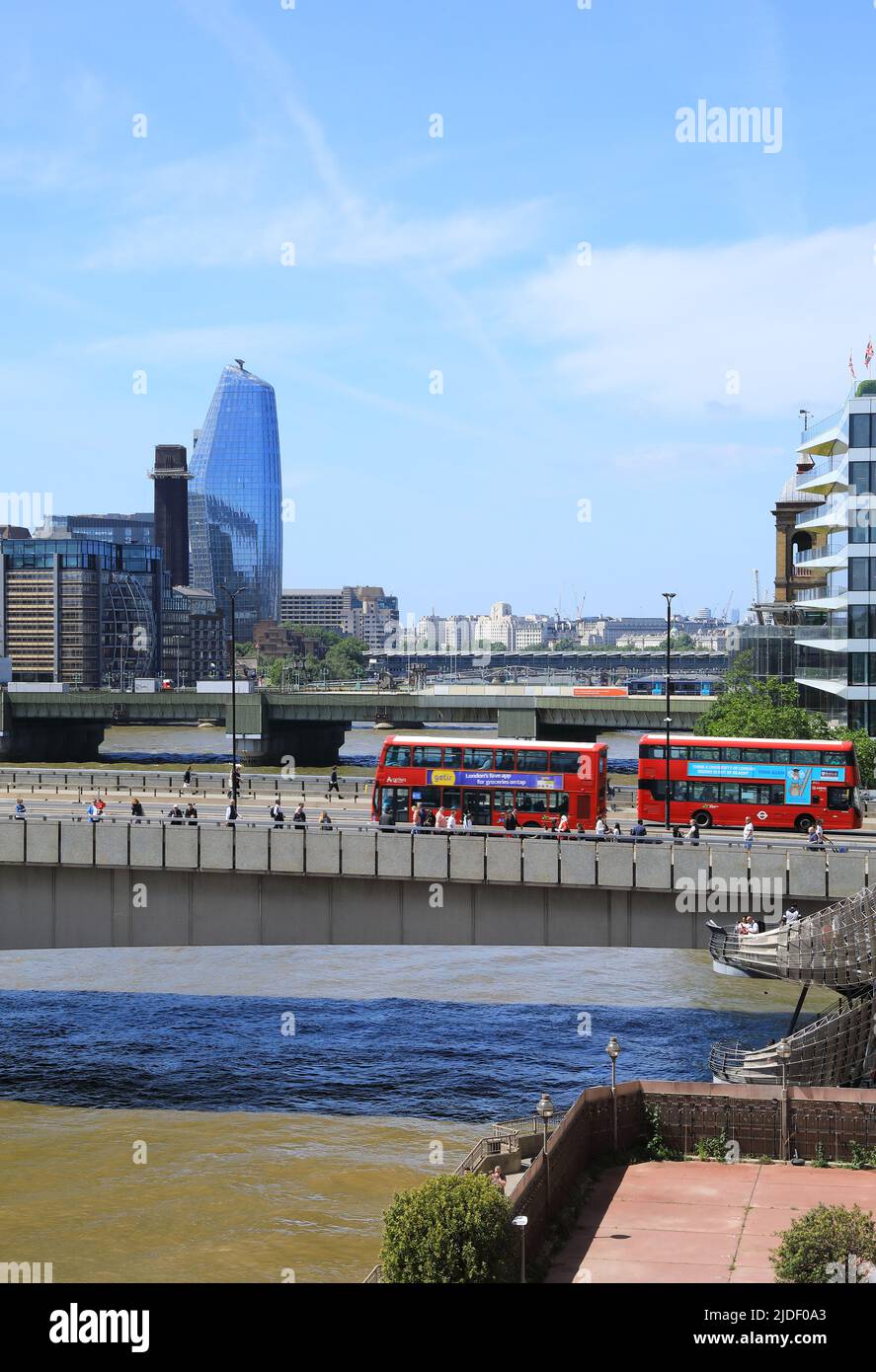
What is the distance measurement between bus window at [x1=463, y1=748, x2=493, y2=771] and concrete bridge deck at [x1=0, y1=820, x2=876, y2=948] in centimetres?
1447

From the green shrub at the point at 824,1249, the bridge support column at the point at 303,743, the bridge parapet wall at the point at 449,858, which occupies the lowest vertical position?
the green shrub at the point at 824,1249

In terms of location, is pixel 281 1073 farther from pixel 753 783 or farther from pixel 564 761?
pixel 753 783

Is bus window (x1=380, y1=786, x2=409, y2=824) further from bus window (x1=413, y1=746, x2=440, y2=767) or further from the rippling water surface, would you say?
the rippling water surface

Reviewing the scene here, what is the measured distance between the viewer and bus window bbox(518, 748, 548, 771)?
5178cm

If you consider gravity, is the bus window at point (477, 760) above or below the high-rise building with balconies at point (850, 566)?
below

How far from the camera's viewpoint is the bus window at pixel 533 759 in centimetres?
5178

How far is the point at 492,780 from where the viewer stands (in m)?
52.1

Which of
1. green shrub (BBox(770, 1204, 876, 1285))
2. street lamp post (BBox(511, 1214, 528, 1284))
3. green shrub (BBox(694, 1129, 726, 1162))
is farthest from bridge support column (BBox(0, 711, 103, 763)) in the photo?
green shrub (BBox(770, 1204, 876, 1285))

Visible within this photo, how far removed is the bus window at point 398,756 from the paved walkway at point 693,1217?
24490mm

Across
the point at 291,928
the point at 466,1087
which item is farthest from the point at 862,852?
the point at 291,928

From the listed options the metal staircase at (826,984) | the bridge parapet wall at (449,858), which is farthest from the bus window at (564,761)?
the metal staircase at (826,984)

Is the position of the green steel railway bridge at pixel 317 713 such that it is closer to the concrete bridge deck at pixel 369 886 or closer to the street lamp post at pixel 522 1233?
the concrete bridge deck at pixel 369 886

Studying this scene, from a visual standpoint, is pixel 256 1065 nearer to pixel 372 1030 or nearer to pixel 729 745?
pixel 372 1030

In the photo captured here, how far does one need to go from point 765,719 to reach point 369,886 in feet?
134
